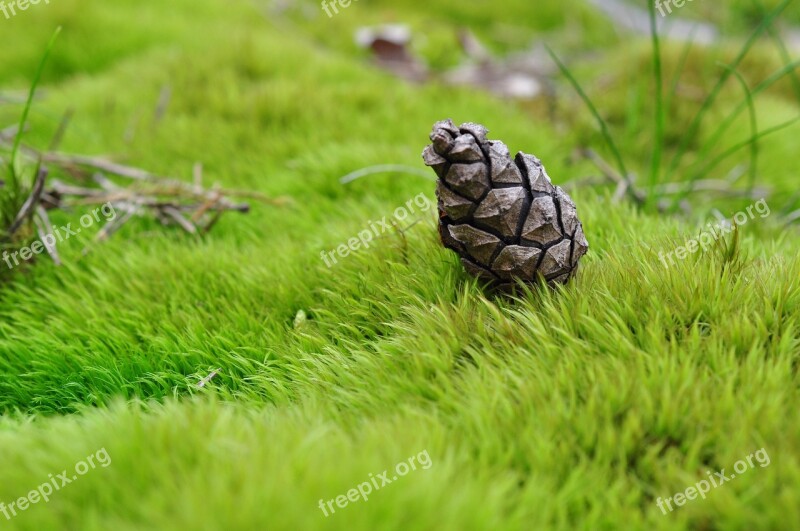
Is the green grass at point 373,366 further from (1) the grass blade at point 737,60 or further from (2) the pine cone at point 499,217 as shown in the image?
(1) the grass blade at point 737,60

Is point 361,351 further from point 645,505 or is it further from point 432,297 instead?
point 645,505

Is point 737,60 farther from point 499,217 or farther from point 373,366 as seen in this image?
point 373,366

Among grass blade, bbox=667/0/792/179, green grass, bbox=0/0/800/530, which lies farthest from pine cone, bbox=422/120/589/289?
grass blade, bbox=667/0/792/179

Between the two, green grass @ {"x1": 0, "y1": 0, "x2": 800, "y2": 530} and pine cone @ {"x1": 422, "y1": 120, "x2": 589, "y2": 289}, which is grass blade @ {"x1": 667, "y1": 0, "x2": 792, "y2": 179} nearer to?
green grass @ {"x1": 0, "y1": 0, "x2": 800, "y2": 530}

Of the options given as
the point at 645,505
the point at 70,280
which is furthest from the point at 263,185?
the point at 645,505

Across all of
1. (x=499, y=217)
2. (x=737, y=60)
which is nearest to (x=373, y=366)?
(x=499, y=217)
